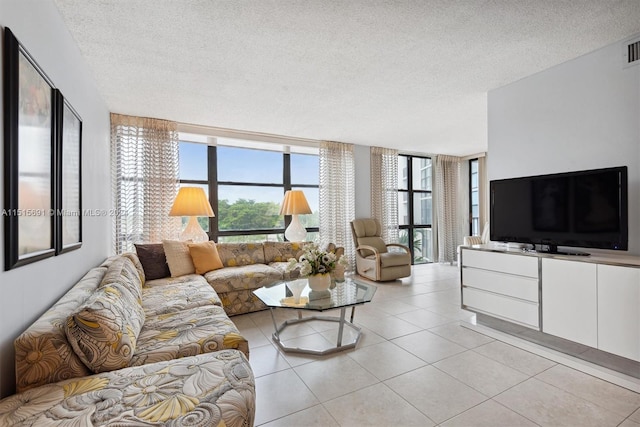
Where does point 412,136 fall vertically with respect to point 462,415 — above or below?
above

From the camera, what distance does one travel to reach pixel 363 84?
9.81ft

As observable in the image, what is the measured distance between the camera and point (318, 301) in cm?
254

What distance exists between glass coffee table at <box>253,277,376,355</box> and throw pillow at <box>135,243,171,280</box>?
1.43 m

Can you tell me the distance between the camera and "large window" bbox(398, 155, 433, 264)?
6543 millimetres

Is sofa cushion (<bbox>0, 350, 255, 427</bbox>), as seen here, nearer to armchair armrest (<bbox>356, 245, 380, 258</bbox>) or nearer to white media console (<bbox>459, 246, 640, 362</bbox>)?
white media console (<bbox>459, 246, 640, 362</bbox>)

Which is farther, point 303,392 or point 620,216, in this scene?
point 620,216

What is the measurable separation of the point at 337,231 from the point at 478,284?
2.87m

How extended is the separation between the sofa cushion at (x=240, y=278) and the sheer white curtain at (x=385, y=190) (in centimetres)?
283

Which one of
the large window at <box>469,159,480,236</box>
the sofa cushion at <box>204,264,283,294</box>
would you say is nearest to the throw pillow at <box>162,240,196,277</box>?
the sofa cushion at <box>204,264,283,294</box>

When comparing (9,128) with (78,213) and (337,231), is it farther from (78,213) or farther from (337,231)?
(337,231)

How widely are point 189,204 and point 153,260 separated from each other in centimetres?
79

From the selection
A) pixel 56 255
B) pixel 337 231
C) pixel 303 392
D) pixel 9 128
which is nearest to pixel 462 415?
pixel 303 392

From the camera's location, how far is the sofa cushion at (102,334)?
1270mm

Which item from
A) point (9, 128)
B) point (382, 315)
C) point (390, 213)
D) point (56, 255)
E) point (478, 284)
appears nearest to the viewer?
point (9, 128)
